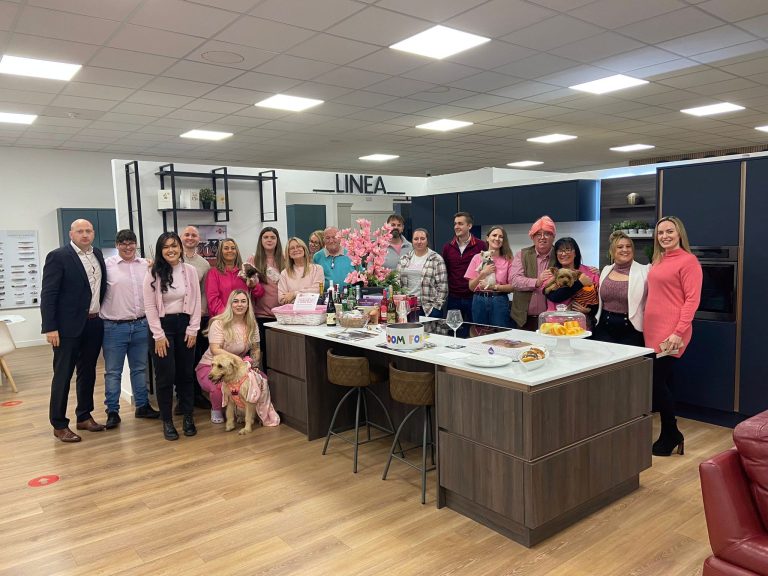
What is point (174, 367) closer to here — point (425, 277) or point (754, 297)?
point (425, 277)

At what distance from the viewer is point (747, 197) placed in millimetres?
4180

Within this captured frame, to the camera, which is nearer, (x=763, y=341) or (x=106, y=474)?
(x=106, y=474)

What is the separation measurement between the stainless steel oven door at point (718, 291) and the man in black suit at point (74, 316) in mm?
4545

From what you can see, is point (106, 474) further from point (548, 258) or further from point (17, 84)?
point (17, 84)

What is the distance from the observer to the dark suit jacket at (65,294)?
4.24 metres

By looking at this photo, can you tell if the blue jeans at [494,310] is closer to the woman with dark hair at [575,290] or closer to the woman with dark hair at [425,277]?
the woman with dark hair at [425,277]

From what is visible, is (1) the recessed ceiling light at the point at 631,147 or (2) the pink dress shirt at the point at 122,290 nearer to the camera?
(2) the pink dress shirt at the point at 122,290

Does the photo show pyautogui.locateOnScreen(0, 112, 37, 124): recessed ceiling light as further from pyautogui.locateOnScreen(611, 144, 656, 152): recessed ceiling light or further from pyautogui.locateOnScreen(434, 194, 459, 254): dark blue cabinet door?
pyautogui.locateOnScreen(611, 144, 656, 152): recessed ceiling light

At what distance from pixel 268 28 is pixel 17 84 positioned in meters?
2.99

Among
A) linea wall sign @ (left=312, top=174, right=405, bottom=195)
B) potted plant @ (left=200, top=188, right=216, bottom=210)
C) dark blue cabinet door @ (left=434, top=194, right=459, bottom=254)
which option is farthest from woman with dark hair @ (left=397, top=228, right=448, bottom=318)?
linea wall sign @ (left=312, top=174, right=405, bottom=195)

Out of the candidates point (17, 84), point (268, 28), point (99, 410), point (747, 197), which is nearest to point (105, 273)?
point (99, 410)

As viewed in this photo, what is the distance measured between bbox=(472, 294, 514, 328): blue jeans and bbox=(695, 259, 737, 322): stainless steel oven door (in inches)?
56.3

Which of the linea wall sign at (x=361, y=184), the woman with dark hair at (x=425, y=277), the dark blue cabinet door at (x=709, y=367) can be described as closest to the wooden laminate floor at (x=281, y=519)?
the dark blue cabinet door at (x=709, y=367)

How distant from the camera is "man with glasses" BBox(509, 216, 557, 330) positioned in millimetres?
4598
